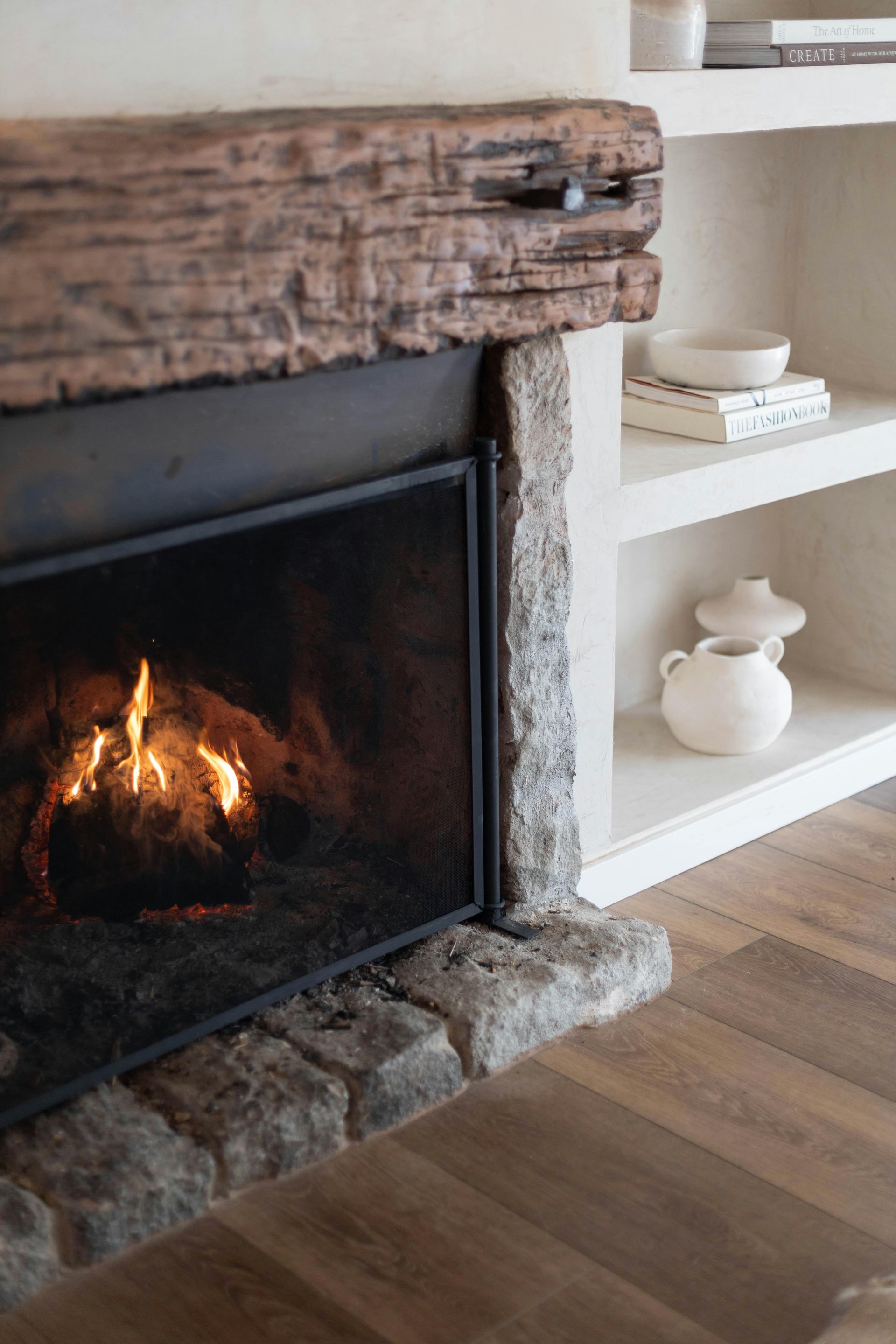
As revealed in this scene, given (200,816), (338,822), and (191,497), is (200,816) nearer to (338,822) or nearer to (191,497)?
(338,822)

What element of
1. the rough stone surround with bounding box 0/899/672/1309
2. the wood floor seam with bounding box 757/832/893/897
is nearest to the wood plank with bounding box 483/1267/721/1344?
the rough stone surround with bounding box 0/899/672/1309

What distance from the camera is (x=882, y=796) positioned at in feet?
7.53

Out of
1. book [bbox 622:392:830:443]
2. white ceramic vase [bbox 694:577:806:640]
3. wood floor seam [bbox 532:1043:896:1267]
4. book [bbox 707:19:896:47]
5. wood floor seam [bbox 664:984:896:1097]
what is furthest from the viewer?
white ceramic vase [bbox 694:577:806:640]

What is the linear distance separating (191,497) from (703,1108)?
887mm

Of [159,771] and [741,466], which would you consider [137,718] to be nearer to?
[159,771]

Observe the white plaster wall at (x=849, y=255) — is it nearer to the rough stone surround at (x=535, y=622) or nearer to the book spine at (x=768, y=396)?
the book spine at (x=768, y=396)

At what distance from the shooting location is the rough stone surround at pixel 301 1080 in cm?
129

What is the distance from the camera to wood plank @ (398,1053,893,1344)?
4.12 feet

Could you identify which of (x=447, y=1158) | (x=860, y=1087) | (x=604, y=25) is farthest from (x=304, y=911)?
(x=604, y=25)

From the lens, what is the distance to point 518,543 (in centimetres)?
160

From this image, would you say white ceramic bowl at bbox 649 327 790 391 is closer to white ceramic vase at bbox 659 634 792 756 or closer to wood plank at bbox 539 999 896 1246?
white ceramic vase at bbox 659 634 792 756

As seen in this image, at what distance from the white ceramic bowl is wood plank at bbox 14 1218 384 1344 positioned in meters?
1.39

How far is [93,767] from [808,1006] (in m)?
0.95

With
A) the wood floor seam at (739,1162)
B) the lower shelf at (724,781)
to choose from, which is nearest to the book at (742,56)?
the lower shelf at (724,781)
